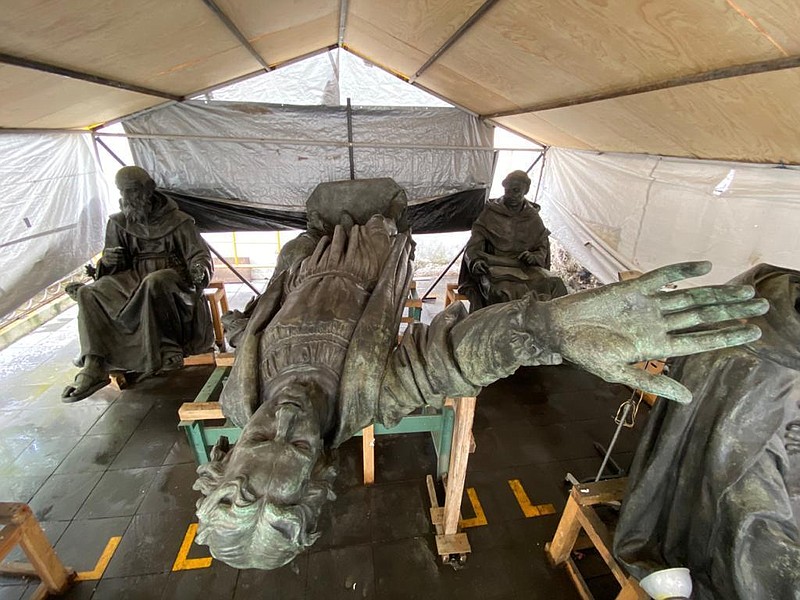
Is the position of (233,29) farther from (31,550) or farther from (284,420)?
(31,550)

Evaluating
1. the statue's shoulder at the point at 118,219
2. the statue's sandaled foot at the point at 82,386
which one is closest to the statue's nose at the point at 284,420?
the statue's sandaled foot at the point at 82,386

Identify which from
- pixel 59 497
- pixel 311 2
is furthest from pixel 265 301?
pixel 311 2

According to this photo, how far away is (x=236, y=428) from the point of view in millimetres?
1848

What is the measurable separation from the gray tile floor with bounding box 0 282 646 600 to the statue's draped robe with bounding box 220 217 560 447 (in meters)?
1.12

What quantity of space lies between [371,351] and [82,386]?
2343 mm

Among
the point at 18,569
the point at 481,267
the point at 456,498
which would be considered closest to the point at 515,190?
the point at 481,267

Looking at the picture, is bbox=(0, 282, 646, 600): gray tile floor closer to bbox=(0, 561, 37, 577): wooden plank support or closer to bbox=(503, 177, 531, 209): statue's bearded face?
bbox=(0, 561, 37, 577): wooden plank support

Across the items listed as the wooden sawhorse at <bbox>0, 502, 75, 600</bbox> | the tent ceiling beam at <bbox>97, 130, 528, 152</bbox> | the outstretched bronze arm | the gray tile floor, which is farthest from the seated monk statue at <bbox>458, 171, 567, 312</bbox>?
the wooden sawhorse at <bbox>0, 502, 75, 600</bbox>

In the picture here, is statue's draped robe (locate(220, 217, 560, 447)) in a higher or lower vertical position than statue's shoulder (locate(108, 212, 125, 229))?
lower

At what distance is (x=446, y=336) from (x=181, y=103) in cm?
394

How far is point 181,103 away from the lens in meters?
3.68

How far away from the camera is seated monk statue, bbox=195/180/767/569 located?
0.87 m

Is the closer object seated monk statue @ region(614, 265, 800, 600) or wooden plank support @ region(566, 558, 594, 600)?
seated monk statue @ region(614, 265, 800, 600)

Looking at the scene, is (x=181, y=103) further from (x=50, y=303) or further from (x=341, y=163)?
(x=50, y=303)
